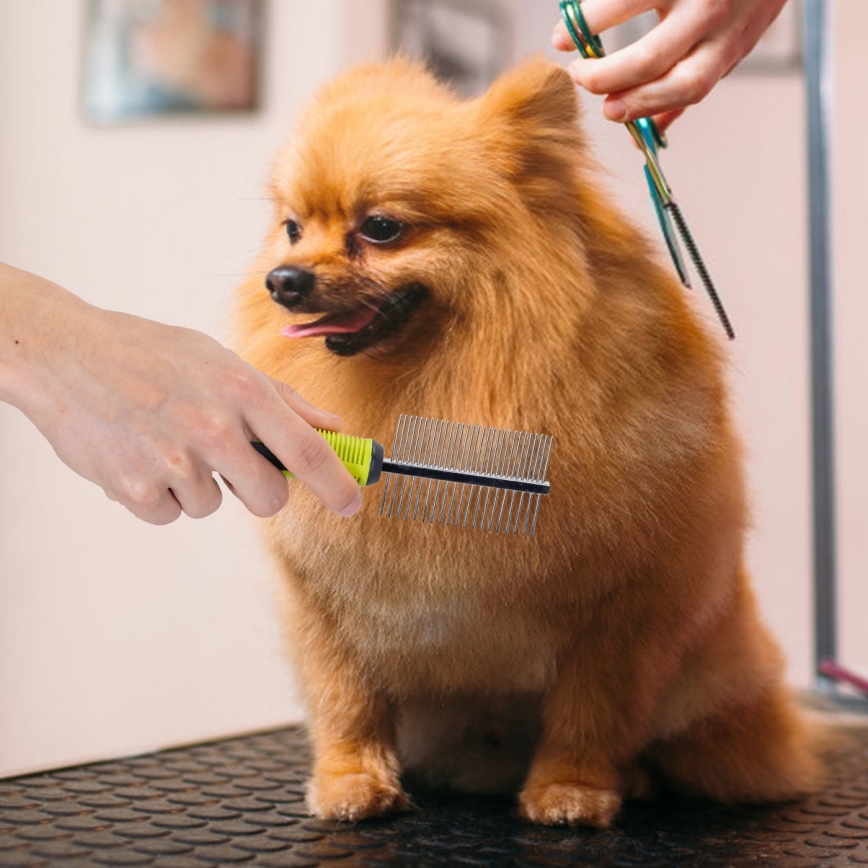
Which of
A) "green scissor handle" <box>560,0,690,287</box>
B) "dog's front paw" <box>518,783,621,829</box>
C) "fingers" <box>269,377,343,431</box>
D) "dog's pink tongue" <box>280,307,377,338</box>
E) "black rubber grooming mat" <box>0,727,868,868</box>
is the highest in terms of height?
"green scissor handle" <box>560,0,690,287</box>

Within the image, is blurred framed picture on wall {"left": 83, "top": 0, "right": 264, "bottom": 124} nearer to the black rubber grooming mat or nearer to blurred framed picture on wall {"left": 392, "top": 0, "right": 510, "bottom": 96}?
blurred framed picture on wall {"left": 392, "top": 0, "right": 510, "bottom": 96}

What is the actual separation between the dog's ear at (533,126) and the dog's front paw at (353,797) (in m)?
0.55

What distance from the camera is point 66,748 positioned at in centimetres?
186

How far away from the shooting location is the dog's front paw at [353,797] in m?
1.05

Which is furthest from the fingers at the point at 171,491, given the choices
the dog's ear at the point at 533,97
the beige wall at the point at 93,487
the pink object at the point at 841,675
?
the pink object at the point at 841,675

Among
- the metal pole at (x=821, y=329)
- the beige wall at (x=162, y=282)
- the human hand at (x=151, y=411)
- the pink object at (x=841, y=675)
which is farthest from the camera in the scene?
the metal pole at (x=821, y=329)

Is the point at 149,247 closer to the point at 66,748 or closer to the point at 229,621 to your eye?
the point at 229,621

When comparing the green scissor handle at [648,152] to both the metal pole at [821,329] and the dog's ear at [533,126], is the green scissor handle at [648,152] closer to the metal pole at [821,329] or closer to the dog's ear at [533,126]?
the dog's ear at [533,126]

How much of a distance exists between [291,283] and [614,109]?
0.35 metres

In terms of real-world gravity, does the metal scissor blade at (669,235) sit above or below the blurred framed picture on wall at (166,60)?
below

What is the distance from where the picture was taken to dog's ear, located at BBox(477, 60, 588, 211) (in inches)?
40.9

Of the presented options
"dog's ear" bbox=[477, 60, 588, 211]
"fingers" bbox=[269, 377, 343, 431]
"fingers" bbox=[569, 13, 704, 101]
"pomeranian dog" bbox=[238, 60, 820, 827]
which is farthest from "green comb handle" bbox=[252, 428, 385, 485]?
"fingers" bbox=[569, 13, 704, 101]

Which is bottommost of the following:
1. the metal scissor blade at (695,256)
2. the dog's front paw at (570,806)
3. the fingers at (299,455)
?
the dog's front paw at (570,806)

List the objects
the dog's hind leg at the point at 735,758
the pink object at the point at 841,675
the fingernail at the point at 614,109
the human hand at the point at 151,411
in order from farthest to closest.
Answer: the pink object at the point at 841,675 → the dog's hind leg at the point at 735,758 → the fingernail at the point at 614,109 → the human hand at the point at 151,411
